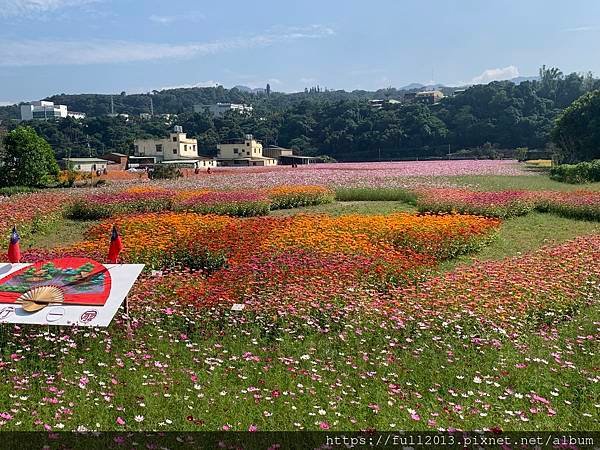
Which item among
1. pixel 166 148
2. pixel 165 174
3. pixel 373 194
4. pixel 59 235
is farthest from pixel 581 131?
pixel 166 148

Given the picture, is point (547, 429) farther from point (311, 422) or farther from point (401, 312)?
point (401, 312)

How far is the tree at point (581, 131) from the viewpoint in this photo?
38.5 m

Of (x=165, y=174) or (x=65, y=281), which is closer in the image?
(x=65, y=281)

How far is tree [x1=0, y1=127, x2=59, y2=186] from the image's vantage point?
31.2 meters

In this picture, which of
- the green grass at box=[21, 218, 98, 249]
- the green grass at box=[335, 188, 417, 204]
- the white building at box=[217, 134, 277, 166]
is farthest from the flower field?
the white building at box=[217, 134, 277, 166]

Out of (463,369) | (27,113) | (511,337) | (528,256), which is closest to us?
(463,369)

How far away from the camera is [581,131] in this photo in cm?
4000

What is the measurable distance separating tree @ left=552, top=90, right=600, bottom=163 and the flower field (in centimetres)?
3111

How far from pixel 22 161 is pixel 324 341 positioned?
99.2 feet

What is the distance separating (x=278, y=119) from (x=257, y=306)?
8763 centimetres

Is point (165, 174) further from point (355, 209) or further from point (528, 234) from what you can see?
point (528, 234)

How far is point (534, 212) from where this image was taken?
16719 millimetres

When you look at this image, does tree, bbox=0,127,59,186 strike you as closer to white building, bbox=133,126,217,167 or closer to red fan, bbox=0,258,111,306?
red fan, bbox=0,258,111,306

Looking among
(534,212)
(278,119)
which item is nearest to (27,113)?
(278,119)
